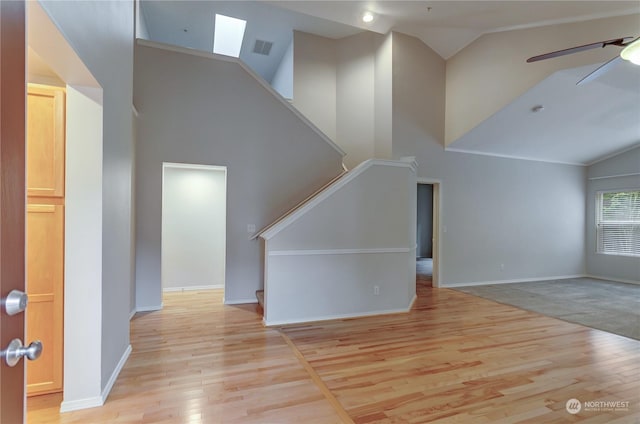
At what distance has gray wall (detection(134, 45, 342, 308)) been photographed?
13.9 ft

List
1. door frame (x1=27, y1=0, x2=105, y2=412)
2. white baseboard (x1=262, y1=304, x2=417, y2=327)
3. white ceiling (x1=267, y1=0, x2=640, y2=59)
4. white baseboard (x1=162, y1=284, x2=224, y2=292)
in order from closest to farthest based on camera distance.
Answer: door frame (x1=27, y1=0, x2=105, y2=412), white baseboard (x1=262, y1=304, x2=417, y2=327), white ceiling (x1=267, y1=0, x2=640, y2=59), white baseboard (x1=162, y1=284, x2=224, y2=292)

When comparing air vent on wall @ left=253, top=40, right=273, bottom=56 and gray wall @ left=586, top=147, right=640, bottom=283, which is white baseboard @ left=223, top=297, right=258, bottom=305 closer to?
air vent on wall @ left=253, top=40, right=273, bottom=56

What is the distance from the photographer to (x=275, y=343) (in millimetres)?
3113

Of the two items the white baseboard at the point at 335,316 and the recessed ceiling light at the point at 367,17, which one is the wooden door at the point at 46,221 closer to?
the white baseboard at the point at 335,316

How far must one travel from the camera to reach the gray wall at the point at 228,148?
4234 mm

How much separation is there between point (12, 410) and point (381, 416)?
6.26 ft

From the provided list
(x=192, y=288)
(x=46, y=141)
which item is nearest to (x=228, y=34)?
(x=192, y=288)

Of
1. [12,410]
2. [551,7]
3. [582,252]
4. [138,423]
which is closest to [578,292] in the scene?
[582,252]

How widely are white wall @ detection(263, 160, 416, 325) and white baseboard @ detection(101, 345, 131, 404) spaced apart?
144cm

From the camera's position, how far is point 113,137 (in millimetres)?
2289

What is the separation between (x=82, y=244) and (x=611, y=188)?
31.9 feet

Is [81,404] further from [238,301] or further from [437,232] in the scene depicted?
[437,232]

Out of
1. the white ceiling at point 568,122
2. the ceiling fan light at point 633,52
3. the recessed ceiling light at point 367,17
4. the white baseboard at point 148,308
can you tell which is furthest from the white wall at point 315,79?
the ceiling fan light at point 633,52

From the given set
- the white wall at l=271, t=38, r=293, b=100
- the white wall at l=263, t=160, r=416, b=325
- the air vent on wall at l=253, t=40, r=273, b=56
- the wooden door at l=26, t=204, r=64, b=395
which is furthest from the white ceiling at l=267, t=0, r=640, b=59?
the wooden door at l=26, t=204, r=64, b=395
